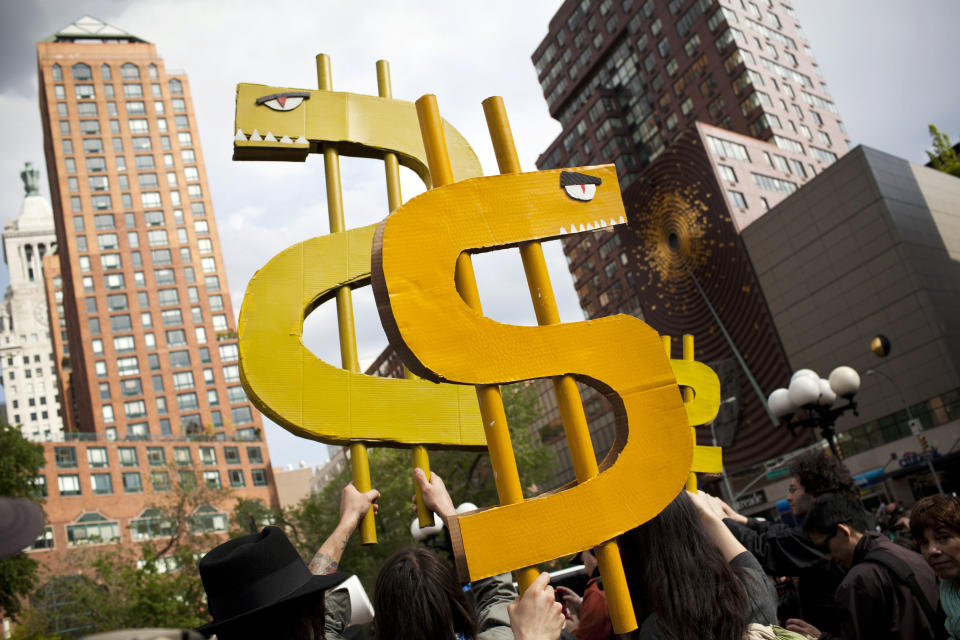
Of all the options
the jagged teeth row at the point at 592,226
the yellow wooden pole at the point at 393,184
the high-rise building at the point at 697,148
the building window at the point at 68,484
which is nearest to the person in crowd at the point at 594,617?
the yellow wooden pole at the point at 393,184

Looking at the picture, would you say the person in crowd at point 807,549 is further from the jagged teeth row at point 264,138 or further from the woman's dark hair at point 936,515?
the jagged teeth row at point 264,138

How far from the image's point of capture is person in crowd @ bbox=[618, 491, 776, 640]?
2260mm

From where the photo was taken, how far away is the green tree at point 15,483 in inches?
973

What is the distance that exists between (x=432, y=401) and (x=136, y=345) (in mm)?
71797

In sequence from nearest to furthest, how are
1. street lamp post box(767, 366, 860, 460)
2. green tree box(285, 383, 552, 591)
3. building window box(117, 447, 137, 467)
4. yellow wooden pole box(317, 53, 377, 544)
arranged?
yellow wooden pole box(317, 53, 377, 544), street lamp post box(767, 366, 860, 460), green tree box(285, 383, 552, 591), building window box(117, 447, 137, 467)

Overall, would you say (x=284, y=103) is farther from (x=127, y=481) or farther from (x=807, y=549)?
(x=127, y=481)

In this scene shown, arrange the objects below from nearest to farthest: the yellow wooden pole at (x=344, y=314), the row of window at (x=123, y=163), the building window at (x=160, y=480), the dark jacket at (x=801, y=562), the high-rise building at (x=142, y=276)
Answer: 1. the yellow wooden pole at (x=344, y=314)
2. the dark jacket at (x=801, y=562)
3. the building window at (x=160, y=480)
4. the high-rise building at (x=142, y=276)
5. the row of window at (x=123, y=163)

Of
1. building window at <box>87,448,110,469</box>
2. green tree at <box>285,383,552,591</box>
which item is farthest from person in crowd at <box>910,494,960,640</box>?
building window at <box>87,448,110,469</box>

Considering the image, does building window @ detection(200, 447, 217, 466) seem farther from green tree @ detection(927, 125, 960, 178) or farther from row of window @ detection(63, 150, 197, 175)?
green tree @ detection(927, 125, 960, 178)

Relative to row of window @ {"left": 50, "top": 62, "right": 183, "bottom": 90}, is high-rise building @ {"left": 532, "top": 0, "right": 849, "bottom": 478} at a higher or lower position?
lower

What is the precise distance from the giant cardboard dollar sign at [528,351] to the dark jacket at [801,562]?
52.3 inches

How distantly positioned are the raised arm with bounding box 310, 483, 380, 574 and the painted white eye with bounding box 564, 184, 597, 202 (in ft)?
4.95

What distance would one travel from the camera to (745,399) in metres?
45.3

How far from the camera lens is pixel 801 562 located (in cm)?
391
